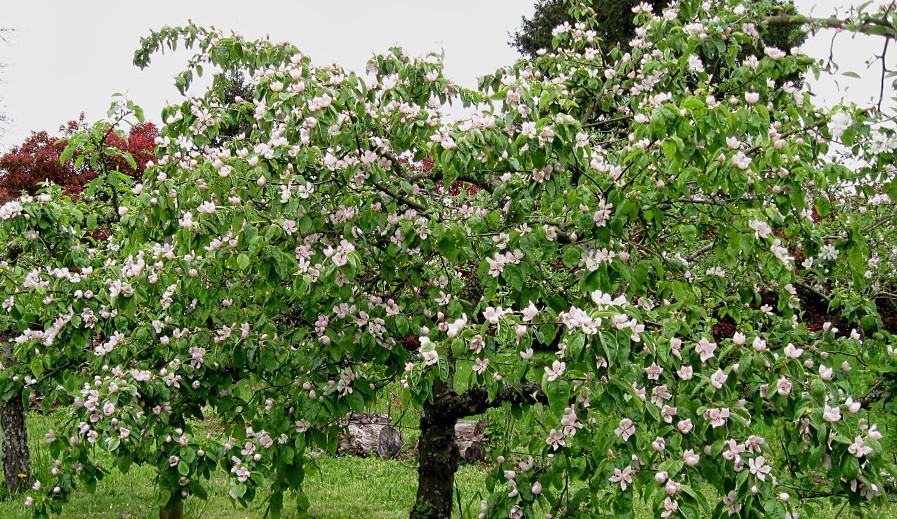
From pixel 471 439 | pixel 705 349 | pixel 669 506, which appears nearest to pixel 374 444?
pixel 471 439

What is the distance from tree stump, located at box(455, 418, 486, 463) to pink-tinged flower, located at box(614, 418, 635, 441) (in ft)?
17.6

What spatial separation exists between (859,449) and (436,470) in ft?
9.56

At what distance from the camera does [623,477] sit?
295cm

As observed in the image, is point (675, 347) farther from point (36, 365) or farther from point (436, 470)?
point (36, 365)

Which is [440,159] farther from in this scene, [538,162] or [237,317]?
[237,317]

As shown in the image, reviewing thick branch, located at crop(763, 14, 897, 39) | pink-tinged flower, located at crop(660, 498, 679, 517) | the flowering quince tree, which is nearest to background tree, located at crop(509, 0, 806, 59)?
the flowering quince tree

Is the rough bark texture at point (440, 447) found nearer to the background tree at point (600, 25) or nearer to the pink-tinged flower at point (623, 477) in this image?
the pink-tinged flower at point (623, 477)

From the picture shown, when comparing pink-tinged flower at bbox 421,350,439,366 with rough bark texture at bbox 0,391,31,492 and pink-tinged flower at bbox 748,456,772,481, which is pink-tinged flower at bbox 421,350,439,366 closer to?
pink-tinged flower at bbox 748,456,772,481

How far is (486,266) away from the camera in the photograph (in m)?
3.42

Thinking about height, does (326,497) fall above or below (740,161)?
below

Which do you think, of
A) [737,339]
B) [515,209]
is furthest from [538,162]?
[737,339]

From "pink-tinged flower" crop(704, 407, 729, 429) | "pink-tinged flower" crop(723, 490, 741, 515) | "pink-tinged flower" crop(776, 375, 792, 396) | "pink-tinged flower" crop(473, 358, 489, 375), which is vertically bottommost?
"pink-tinged flower" crop(723, 490, 741, 515)

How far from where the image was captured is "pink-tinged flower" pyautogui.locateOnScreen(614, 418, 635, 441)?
294cm

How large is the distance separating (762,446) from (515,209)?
4.61ft
